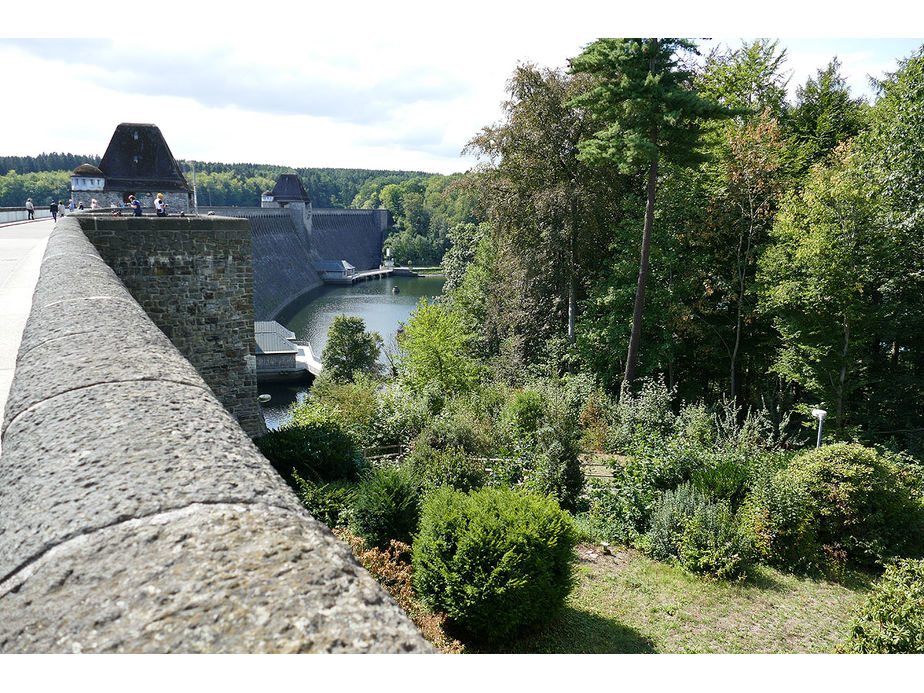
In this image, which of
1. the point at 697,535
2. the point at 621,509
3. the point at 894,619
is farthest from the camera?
the point at 621,509

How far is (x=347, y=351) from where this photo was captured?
31.9 metres

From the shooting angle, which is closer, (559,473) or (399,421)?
→ (559,473)

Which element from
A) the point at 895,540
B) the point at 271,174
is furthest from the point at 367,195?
the point at 895,540

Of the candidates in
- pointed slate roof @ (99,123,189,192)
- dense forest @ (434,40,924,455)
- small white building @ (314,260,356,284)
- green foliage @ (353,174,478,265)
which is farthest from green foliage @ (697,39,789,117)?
green foliage @ (353,174,478,265)

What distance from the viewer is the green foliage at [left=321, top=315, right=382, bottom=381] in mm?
31530

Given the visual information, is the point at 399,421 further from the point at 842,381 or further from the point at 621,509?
the point at 842,381

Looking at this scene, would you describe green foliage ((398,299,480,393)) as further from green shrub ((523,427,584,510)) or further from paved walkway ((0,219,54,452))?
paved walkway ((0,219,54,452))

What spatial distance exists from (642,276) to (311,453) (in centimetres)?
1071

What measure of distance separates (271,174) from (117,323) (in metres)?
162

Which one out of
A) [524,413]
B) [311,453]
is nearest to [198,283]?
[311,453]

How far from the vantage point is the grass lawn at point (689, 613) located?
742cm

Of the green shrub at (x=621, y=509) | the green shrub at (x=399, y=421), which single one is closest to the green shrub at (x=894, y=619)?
the green shrub at (x=621, y=509)

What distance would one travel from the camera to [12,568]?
5.15 ft

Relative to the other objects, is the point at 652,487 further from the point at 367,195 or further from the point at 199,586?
the point at 367,195
